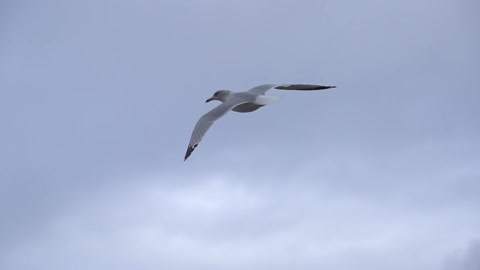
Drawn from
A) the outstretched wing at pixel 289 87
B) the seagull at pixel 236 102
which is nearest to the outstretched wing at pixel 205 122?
the seagull at pixel 236 102

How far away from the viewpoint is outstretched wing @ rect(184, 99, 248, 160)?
19766 millimetres

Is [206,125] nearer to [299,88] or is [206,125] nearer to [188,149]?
[188,149]

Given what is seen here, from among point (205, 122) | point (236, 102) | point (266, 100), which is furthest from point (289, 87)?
point (205, 122)

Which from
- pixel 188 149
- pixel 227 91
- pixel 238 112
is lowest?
pixel 188 149

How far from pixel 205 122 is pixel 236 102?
161 centimetres

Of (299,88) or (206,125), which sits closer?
(206,125)

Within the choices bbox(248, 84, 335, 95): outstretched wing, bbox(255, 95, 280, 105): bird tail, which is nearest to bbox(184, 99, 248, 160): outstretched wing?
bbox(255, 95, 280, 105): bird tail

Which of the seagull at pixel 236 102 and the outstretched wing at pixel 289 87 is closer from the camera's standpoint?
the seagull at pixel 236 102

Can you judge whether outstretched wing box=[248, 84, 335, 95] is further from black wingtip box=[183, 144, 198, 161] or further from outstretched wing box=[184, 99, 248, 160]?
black wingtip box=[183, 144, 198, 161]

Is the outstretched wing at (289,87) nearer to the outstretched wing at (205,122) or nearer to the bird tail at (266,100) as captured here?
the bird tail at (266,100)

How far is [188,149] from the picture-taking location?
19562 millimetres

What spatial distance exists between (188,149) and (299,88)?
5.02 m

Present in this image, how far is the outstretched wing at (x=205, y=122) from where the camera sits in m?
19.8

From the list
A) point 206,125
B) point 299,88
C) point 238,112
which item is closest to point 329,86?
point 299,88
